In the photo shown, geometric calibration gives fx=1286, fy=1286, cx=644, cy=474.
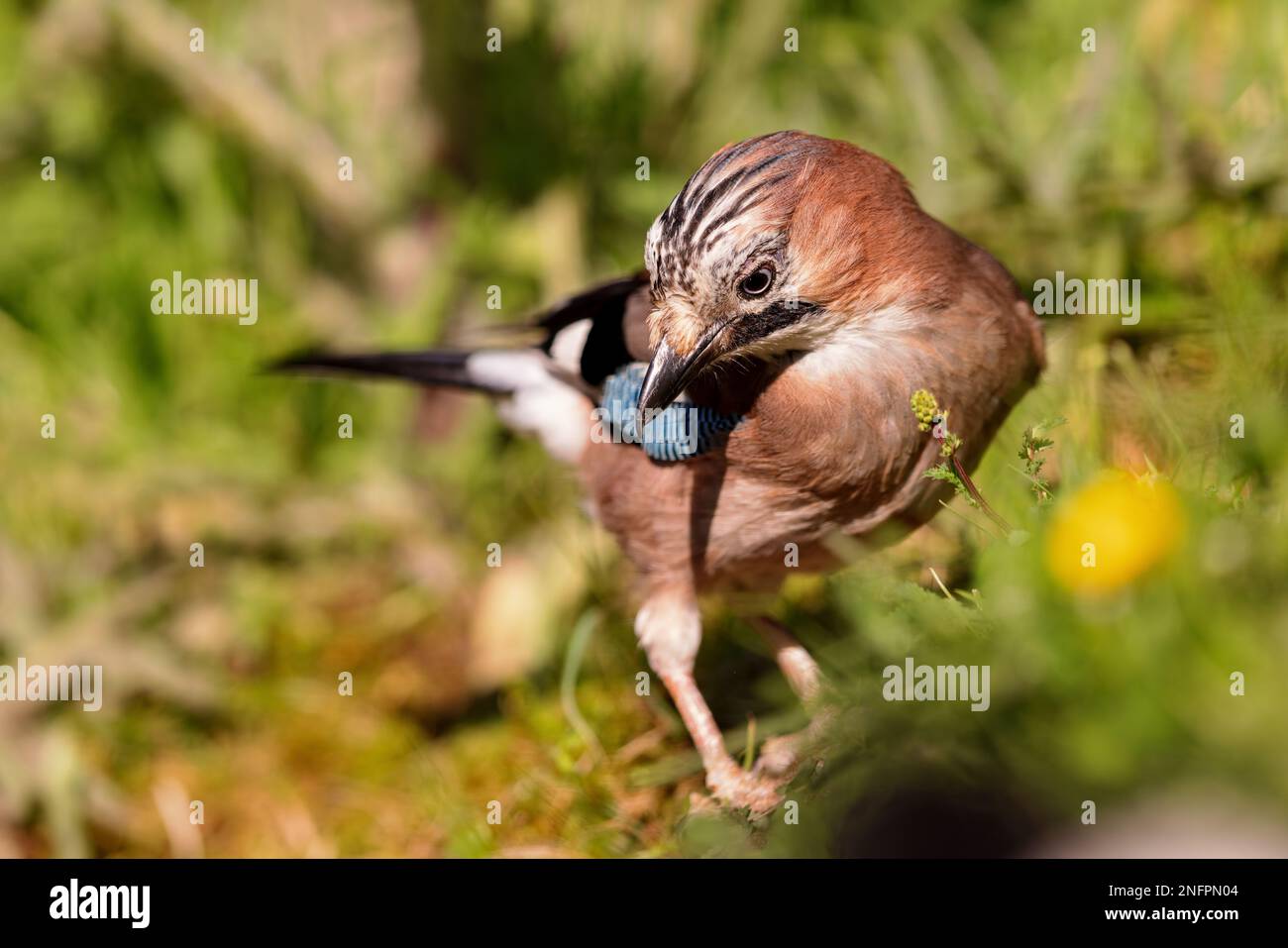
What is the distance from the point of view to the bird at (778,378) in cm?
250

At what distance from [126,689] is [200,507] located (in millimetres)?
799

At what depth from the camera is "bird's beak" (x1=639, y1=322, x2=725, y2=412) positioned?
8.21 feet

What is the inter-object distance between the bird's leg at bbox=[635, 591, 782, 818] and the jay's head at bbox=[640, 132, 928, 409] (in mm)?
814

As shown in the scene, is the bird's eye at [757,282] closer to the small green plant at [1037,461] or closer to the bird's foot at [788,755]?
the small green plant at [1037,461]

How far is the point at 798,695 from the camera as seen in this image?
9.69 ft

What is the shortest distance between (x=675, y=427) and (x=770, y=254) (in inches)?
22.9

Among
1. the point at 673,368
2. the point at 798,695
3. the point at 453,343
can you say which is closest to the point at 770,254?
the point at 673,368

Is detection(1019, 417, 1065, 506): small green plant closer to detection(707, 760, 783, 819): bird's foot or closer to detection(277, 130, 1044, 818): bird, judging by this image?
detection(277, 130, 1044, 818): bird

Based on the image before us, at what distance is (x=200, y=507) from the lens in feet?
15.9

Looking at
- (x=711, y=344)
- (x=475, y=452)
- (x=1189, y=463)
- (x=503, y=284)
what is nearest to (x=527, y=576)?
(x=475, y=452)

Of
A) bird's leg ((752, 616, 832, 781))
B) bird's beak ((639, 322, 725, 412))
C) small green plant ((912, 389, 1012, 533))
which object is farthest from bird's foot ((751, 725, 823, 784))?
bird's beak ((639, 322, 725, 412))

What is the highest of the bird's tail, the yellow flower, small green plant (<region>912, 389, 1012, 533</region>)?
the bird's tail

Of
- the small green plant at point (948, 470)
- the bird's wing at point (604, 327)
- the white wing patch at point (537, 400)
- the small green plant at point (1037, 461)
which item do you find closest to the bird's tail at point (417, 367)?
the white wing patch at point (537, 400)

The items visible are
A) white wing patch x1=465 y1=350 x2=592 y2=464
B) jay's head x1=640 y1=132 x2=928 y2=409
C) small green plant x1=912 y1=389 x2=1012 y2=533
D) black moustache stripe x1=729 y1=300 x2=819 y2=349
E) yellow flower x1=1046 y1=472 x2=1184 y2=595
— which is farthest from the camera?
white wing patch x1=465 y1=350 x2=592 y2=464
